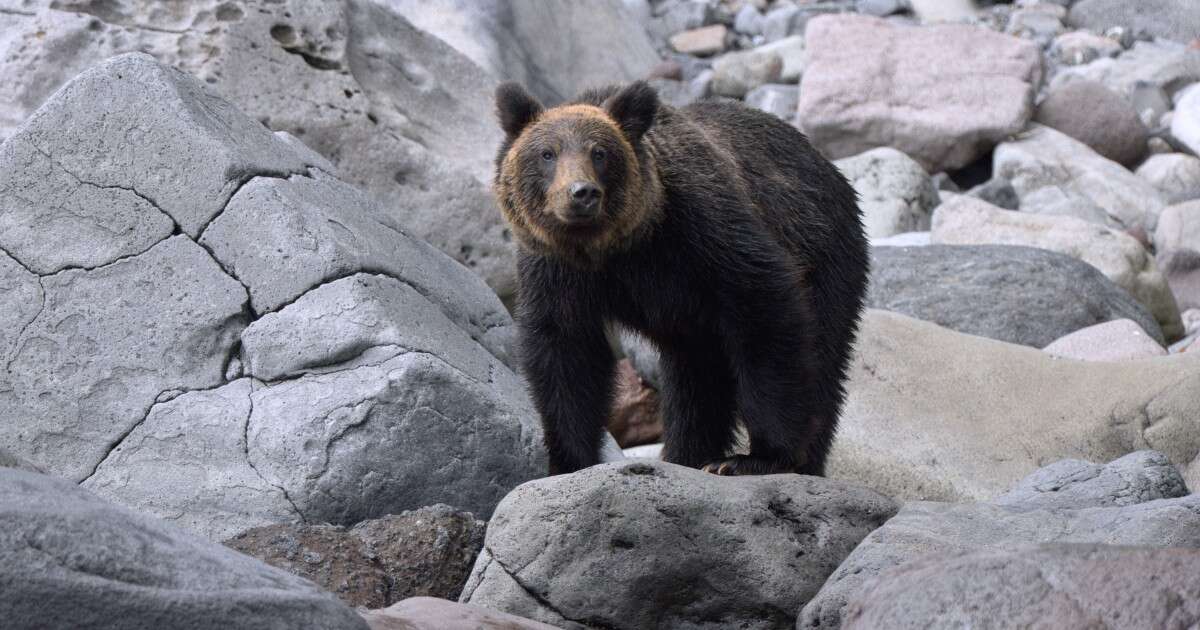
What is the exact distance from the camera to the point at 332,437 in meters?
6.54

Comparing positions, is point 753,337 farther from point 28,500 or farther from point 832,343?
point 28,500

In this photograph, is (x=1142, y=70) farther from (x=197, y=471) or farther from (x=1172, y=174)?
(x=197, y=471)

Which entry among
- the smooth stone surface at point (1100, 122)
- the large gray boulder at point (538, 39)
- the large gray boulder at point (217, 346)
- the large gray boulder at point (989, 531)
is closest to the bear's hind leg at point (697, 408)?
the large gray boulder at point (217, 346)

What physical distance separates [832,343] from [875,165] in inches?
309

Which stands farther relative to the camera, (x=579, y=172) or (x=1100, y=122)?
(x=1100, y=122)

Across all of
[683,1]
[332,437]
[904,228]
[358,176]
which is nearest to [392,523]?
[332,437]

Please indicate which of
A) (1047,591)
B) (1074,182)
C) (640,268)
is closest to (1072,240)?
(1074,182)

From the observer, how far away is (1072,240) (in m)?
13.3

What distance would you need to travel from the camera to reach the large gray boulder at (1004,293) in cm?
1162

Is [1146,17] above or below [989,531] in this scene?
below

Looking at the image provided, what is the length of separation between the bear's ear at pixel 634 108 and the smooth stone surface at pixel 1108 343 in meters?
4.77

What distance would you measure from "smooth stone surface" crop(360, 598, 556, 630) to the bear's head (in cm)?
221

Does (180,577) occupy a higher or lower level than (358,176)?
higher

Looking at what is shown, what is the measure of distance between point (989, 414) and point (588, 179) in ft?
12.9
